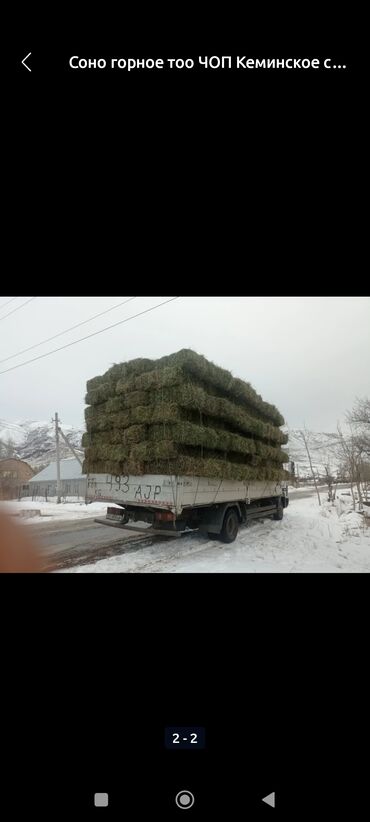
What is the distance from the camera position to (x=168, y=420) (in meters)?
3.73

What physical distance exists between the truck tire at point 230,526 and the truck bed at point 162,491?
0.76ft

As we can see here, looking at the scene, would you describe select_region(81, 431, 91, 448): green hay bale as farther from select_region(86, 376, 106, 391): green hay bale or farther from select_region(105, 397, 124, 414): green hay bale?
select_region(86, 376, 106, 391): green hay bale

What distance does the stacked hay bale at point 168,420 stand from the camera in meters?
3.75

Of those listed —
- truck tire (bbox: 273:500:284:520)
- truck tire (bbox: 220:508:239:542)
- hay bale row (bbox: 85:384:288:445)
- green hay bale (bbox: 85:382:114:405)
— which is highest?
green hay bale (bbox: 85:382:114:405)

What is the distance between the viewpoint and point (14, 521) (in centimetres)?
123

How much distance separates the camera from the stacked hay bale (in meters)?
3.75

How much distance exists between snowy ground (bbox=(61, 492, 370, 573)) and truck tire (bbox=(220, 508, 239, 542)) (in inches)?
5.7

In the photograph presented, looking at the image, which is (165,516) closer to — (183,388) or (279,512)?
(183,388)

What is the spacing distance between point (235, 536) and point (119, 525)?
67.5 inches

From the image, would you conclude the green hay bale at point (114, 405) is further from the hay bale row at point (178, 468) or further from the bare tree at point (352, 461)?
the bare tree at point (352, 461)

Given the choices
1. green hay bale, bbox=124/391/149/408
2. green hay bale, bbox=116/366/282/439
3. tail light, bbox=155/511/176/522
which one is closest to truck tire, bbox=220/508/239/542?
tail light, bbox=155/511/176/522

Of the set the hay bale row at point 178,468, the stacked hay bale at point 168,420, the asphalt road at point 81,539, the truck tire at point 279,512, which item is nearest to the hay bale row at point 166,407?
the stacked hay bale at point 168,420
